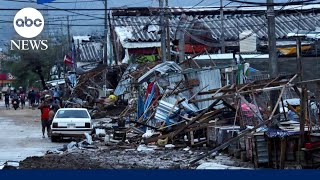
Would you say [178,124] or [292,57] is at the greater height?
[292,57]

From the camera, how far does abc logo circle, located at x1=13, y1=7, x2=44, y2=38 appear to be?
2397cm

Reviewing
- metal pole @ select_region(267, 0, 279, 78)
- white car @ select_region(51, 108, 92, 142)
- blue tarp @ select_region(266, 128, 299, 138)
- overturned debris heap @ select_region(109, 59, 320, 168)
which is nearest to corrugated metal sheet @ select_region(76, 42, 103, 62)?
overturned debris heap @ select_region(109, 59, 320, 168)

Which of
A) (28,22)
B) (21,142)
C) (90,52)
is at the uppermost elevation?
(28,22)

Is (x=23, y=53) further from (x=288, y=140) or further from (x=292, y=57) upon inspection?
(x=288, y=140)

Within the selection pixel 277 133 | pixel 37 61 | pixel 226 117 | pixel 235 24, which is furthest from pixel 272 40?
pixel 37 61

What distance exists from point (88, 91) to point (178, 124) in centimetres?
2551

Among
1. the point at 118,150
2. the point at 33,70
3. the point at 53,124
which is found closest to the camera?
the point at 118,150

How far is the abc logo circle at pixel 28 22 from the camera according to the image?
→ 78.6ft

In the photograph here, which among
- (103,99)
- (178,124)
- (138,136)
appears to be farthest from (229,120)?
(103,99)

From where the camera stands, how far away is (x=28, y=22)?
25.0 metres

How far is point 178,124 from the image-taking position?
79.5 feet

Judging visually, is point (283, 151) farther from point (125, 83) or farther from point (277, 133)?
point (125, 83)

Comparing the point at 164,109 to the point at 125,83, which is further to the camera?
the point at 125,83

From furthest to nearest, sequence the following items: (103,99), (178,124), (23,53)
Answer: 1. (23,53)
2. (103,99)
3. (178,124)
